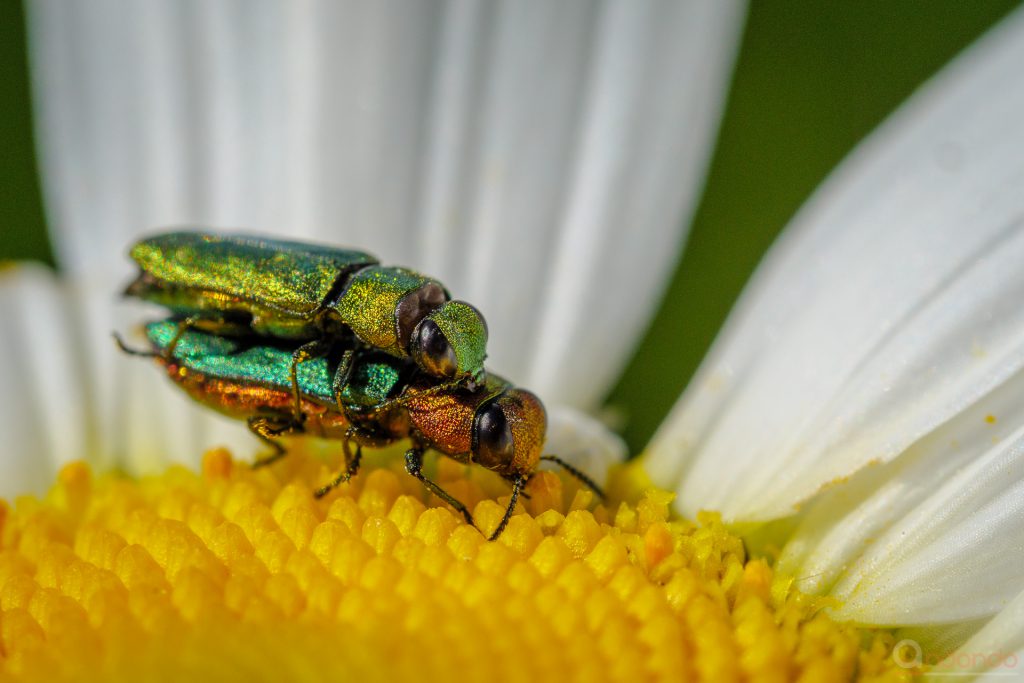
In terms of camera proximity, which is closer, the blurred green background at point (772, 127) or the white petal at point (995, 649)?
the white petal at point (995, 649)

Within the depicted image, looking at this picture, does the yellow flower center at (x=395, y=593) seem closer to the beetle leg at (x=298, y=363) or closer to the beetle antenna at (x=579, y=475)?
the beetle antenna at (x=579, y=475)

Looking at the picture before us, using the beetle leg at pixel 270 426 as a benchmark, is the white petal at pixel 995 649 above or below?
above

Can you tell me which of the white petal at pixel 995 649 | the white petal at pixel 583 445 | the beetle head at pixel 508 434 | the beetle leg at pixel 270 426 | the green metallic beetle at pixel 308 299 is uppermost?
the green metallic beetle at pixel 308 299

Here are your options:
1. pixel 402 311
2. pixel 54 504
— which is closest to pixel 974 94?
pixel 402 311

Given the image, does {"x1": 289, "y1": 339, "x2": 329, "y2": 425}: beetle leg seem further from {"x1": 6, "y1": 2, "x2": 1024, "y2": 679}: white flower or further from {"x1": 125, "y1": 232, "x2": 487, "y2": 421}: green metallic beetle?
{"x1": 6, "y1": 2, "x2": 1024, "y2": 679}: white flower

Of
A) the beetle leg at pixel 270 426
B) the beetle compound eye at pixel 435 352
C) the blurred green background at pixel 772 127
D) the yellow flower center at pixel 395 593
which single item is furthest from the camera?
the blurred green background at pixel 772 127

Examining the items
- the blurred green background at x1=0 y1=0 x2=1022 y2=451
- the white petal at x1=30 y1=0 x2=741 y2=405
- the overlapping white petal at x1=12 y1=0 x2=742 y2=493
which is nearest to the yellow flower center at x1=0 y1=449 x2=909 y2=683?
the overlapping white petal at x1=12 y1=0 x2=742 y2=493

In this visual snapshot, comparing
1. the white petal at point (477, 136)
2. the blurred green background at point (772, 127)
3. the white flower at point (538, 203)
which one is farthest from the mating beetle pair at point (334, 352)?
the blurred green background at point (772, 127)

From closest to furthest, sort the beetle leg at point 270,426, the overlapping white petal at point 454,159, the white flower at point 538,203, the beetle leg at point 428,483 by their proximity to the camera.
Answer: the beetle leg at point 428,483 < the beetle leg at point 270,426 < the white flower at point 538,203 < the overlapping white petal at point 454,159
